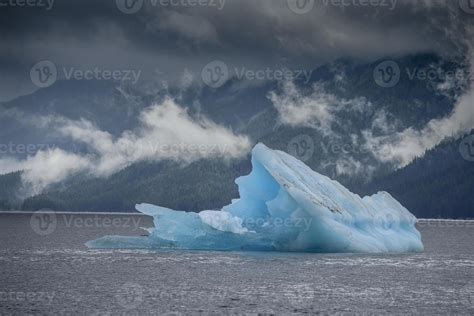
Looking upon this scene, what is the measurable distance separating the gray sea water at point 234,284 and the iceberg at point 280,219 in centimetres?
150

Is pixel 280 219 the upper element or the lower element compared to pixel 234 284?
upper

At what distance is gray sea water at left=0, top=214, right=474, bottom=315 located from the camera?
3606 centimetres

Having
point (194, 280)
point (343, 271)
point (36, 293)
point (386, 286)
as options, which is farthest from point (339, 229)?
point (36, 293)

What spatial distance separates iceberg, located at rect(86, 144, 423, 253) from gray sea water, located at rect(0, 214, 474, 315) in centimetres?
150

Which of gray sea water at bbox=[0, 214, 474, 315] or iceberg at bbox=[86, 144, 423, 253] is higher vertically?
iceberg at bbox=[86, 144, 423, 253]

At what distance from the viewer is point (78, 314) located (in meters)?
33.1

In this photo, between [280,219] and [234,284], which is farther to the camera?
[280,219]

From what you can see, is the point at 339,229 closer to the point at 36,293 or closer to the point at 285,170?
the point at 285,170

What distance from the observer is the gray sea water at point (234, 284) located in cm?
3606

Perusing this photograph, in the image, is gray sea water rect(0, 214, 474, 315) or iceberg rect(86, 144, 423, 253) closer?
gray sea water rect(0, 214, 474, 315)

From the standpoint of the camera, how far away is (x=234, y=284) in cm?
4462

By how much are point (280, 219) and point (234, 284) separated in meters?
12.4

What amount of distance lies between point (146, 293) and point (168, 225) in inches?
683

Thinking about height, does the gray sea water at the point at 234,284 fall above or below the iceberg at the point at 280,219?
below
